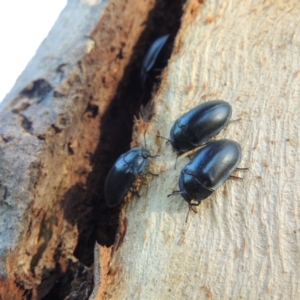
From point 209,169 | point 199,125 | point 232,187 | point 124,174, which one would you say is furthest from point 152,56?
point 232,187

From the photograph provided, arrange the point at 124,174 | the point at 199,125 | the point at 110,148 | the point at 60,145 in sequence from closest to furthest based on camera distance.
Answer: the point at 199,125
the point at 124,174
the point at 60,145
the point at 110,148

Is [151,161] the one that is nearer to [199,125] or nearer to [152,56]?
[199,125]

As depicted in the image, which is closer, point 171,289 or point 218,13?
point 171,289

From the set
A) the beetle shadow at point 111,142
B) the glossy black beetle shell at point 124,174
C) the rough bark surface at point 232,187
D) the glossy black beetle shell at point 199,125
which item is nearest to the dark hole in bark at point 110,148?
the beetle shadow at point 111,142

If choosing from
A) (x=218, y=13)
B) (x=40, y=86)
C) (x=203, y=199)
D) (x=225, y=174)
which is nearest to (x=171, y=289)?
(x=203, y=199)

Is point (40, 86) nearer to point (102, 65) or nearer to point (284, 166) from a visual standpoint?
point (102, 65)

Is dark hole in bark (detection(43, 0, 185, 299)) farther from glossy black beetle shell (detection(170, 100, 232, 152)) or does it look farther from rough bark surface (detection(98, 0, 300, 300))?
glossy black beetle shell (detection(170, 100, 232, 152))

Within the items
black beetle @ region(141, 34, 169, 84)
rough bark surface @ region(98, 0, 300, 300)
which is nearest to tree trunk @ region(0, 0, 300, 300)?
rough bark surface @ region(98, 0, 300, 300)
